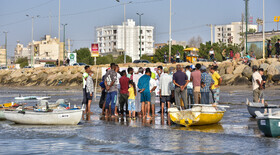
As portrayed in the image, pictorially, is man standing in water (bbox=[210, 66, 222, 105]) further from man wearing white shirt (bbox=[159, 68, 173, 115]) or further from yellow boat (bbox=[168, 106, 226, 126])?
yellow boat (bbox=[168, 106, 226, 126])

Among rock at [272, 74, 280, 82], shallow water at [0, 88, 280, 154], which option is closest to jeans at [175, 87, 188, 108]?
shallow water at [0, 88, 280, 154]

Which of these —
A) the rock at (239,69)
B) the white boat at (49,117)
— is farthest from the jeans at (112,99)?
the rock at (239,69)

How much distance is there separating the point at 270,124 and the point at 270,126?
72 millimetres

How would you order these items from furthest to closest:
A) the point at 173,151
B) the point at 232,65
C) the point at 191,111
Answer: the point at 232,65
the point at 191,111
the point at 173,151

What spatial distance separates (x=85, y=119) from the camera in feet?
62.0

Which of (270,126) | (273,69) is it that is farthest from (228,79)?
(270,126)

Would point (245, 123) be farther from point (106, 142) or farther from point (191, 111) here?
point (106, 142)

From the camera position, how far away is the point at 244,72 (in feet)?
144

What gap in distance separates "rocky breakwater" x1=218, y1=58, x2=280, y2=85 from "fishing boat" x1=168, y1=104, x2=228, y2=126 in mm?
25784

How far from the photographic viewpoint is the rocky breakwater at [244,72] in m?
41.2

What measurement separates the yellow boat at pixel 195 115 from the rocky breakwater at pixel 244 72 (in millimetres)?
25827

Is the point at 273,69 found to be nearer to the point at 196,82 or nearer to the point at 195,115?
the point at 196,82

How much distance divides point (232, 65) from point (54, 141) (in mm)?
36353

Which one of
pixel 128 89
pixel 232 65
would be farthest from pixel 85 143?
pixel 232 65
